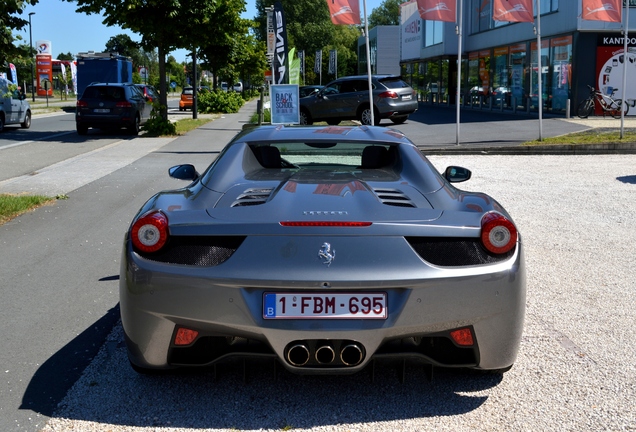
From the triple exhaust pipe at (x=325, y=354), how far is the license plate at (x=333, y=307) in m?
0.14

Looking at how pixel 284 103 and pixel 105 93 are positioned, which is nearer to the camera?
pixel 284 103

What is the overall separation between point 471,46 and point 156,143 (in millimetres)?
25630

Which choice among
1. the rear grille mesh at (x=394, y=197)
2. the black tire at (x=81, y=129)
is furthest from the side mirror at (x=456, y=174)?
the black tire at (x=81, y=129)

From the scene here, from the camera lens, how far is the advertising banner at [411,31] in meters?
55.6

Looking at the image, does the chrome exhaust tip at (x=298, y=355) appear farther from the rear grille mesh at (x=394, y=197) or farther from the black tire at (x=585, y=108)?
the black tire at (x=585, y=108)

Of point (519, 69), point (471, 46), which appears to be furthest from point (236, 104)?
point (519, 69)

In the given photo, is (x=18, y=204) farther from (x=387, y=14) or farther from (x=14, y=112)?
(x=387, y=14)

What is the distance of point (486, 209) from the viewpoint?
3.90 meters

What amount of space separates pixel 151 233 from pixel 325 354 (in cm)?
96

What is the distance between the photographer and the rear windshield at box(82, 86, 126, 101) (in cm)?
2622

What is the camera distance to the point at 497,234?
3.68m

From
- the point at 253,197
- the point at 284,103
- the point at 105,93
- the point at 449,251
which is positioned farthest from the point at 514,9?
the point at 449,251

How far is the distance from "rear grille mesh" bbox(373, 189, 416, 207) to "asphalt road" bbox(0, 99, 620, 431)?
186cm

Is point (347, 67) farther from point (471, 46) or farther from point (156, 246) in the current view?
point (156, 246)
